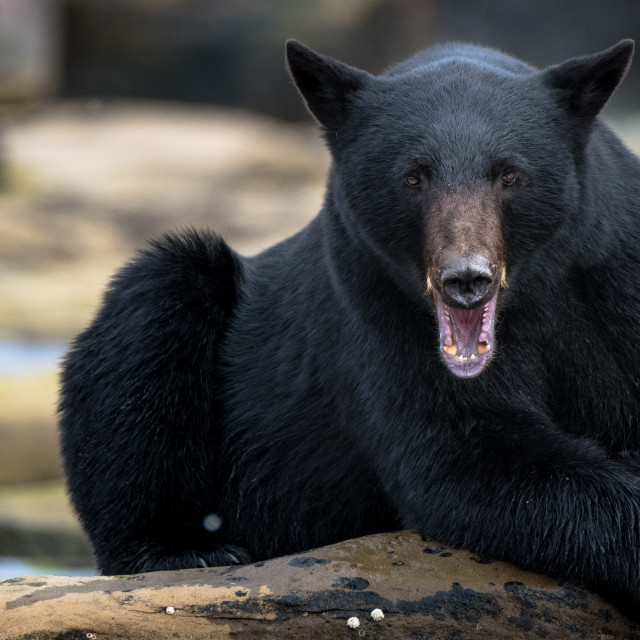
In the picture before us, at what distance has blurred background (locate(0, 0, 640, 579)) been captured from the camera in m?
9.27

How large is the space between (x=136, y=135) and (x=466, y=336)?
1560 centimetres

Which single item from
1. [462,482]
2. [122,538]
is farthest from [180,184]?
[462,482]

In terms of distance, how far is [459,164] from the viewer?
393cm

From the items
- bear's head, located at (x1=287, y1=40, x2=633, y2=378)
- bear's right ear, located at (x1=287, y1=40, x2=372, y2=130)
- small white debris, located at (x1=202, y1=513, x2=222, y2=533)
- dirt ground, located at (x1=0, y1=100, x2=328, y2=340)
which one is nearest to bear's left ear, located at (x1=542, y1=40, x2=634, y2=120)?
bear's head, located at (x1=287, y1=40, x2=633, y2=378)

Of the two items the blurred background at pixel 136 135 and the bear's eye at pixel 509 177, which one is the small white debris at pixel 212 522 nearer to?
the bear's eye at pixel 509 177

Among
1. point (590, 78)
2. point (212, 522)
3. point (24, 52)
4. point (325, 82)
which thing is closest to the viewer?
point (590, 78)

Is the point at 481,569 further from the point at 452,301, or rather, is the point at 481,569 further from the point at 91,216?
the point at 91,216

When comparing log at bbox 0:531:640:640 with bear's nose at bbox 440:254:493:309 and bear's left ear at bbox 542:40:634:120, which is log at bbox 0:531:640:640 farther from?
bear's left ear at bbox 542:40:634:120

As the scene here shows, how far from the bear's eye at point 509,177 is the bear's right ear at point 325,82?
2.36 ft

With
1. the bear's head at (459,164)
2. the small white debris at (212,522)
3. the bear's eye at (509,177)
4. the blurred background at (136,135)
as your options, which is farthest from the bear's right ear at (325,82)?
the blurred background at (136,135)

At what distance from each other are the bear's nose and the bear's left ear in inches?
32.7

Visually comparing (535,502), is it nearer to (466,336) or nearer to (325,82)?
(466,336)

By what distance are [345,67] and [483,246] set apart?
3.25 feet

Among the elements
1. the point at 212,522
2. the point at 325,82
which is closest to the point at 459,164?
the point at 325,82
